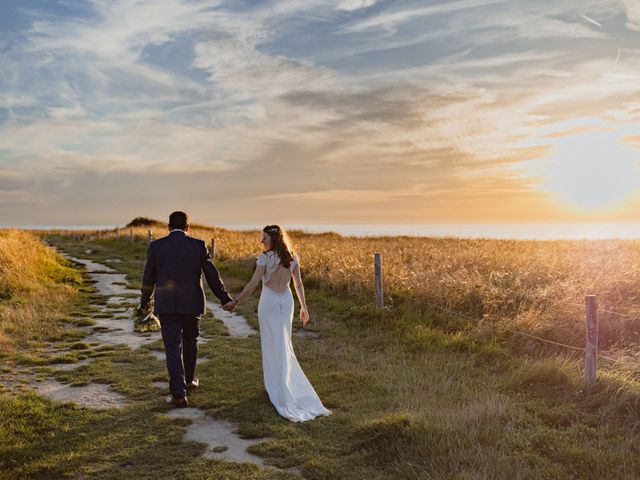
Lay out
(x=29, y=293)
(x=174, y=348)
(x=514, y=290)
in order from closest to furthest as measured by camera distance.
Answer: (x=174, y=348) < (x=514, y=290) < (x=29, y=293)

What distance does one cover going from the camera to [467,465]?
19.2 feet

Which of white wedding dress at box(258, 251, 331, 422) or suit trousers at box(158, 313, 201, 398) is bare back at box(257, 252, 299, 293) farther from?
suit trousers at box(158, 313, 201, 398)

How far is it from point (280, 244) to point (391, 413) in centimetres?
294

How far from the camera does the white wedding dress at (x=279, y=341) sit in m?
8.00

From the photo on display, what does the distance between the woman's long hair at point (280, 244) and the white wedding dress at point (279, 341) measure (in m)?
0.09

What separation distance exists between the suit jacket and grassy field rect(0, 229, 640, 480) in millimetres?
1566

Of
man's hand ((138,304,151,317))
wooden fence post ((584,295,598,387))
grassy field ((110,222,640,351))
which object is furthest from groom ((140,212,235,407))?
grassy field ((110,222,640,351))

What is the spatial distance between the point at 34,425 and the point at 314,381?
A: 433 centimetres

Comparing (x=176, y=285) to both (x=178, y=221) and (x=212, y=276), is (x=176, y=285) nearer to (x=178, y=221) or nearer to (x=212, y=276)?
(x=212, y=276)

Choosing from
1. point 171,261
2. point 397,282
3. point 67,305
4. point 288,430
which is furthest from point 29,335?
point 397,282

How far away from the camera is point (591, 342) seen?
26.9ft

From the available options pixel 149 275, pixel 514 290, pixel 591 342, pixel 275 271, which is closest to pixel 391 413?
pixel 275 271

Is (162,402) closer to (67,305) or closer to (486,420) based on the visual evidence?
(486,420)

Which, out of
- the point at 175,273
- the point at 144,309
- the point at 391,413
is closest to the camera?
the point at 391,413
